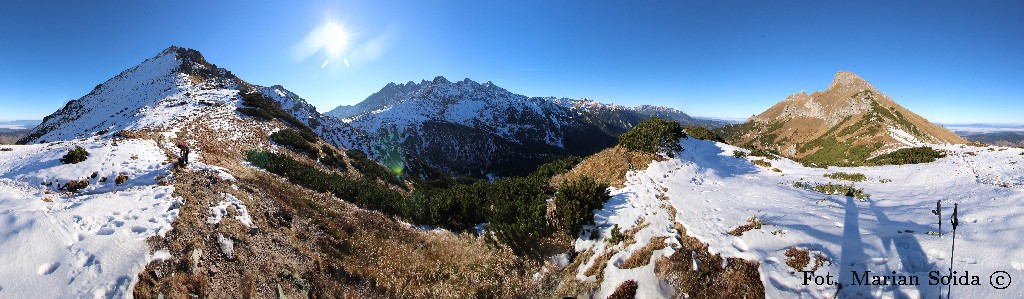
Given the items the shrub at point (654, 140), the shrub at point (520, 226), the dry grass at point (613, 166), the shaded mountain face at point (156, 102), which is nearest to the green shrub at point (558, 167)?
the dry grass at point (613, 166)

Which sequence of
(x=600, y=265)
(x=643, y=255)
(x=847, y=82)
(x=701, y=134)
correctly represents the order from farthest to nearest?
1. (x=847, y=82)
2. (x=701, y=134)
3. (x=600, y=265)
4. (x=643, y=255)

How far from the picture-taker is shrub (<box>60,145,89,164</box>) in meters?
13.1

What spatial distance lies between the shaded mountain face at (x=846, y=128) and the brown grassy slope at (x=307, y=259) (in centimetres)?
3136

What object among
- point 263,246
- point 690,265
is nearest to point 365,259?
point 263,246

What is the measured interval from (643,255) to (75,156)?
20326 mm

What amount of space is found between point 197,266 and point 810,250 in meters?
13.2

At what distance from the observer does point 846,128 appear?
64.2m

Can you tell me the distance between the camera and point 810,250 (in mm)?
7477

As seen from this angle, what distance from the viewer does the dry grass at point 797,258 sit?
706cm

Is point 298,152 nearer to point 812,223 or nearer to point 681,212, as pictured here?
point 681,212

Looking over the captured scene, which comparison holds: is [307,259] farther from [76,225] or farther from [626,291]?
[626,291]

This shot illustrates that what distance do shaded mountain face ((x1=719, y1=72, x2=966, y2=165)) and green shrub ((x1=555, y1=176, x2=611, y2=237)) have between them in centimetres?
2648

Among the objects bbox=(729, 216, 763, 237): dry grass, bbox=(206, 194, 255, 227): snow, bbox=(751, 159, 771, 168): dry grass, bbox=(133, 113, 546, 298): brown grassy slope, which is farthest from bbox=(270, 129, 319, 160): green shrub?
bbox=(751, 159, 771, 168): dry grass

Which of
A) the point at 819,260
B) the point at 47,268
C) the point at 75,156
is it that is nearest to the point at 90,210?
the point at 47,268
